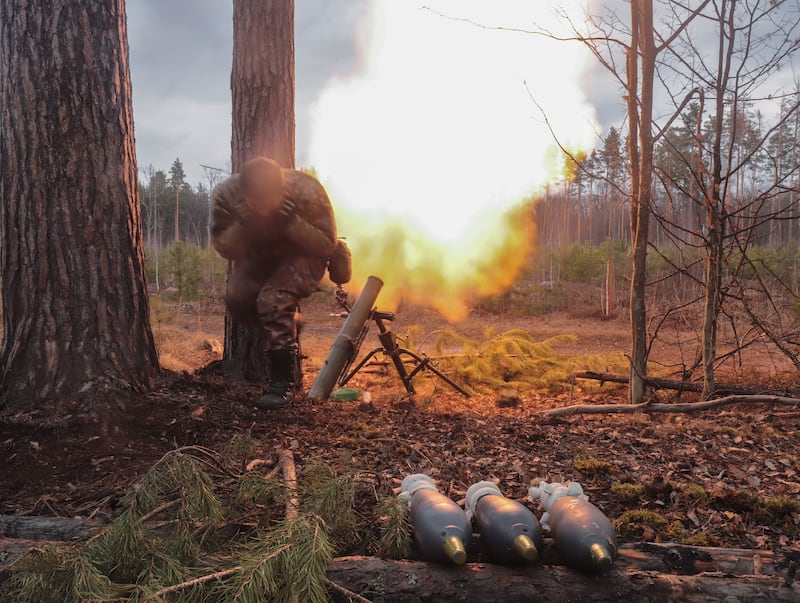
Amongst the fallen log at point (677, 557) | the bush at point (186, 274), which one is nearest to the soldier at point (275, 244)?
the fallen log at point (677, 557)

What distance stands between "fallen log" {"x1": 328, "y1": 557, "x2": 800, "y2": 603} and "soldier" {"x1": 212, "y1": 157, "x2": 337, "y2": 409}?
2.65 metres

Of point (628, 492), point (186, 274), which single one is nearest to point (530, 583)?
point (628, 492)

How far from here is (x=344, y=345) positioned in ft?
16.8

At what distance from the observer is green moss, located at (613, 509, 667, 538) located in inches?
94.4

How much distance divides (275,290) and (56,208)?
1.60 meters

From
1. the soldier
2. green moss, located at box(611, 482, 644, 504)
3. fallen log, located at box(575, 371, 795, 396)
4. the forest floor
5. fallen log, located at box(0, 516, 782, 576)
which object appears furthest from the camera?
fallen log, located at box(575, 371, 795, 396)

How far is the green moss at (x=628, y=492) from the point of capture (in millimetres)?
2777

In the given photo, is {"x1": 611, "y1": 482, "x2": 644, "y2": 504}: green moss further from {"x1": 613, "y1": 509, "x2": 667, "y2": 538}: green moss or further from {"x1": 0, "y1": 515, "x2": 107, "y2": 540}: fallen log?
{"x1": 0, "y1": 515, "x2": 107, "y2": 540}: fallen log

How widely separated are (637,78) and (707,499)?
388cm

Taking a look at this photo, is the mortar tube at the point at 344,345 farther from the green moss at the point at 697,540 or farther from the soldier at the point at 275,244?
the green moss at the point at 697,540

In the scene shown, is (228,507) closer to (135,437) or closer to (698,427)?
(135,437)

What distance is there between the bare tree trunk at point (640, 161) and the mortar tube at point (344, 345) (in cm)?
248

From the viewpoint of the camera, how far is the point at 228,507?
214 cm

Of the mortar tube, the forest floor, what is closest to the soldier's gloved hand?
the mortar tube
